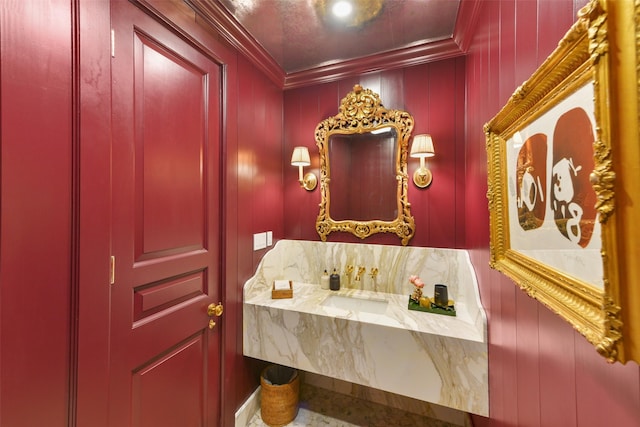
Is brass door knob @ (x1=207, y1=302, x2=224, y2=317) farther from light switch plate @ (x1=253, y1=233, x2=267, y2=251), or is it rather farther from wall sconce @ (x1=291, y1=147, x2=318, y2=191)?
wall sconce @ (x1=291, y1=147, x2=318, y2=191)

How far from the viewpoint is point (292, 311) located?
4.78 ft

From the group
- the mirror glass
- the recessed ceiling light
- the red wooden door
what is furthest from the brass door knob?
the recessed ceiling light

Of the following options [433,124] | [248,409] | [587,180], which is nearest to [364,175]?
[433,124]

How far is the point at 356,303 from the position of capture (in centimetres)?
174

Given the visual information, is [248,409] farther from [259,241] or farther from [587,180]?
[587,180]

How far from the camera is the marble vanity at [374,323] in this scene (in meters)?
1.17

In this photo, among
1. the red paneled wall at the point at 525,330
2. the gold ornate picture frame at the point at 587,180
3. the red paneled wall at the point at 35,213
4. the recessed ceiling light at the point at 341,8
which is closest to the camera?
the gold ornate picture frame at the point at 587,180

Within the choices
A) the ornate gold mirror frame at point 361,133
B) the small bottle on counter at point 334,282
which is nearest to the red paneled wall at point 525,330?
the ornate gold mirror frame at point 361,133

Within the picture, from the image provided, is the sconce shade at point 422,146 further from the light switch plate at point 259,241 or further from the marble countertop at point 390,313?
the light switch plate at point 259,241

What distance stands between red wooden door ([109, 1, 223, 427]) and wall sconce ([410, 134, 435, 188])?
4.02ft

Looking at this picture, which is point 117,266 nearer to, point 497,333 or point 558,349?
point 558,349

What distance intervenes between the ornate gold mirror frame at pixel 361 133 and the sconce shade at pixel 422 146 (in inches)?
4.7

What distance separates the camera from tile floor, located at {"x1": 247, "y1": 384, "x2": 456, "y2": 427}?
1622 millimetres

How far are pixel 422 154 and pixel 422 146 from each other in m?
0.05
